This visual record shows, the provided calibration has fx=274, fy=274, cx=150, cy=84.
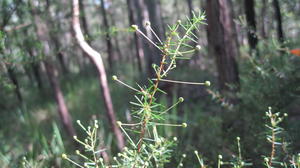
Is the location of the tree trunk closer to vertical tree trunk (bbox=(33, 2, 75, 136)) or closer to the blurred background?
the blurred background

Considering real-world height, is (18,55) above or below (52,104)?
above

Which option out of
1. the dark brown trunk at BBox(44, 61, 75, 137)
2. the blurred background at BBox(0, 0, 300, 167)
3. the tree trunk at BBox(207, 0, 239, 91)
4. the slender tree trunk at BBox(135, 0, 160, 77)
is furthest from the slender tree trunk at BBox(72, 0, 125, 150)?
the dark brown trunk at BBox(44, 61, 75, 137)

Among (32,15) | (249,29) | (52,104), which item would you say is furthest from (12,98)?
(249,29)

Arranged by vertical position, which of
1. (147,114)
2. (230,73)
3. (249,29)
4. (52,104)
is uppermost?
(249,29)

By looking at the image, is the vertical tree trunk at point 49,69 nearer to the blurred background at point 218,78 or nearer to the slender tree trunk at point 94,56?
the blurred background at point 218,78

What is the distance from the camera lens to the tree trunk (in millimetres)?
3229

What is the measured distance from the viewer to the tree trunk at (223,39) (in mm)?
3229

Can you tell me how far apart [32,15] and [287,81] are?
3.31 metres

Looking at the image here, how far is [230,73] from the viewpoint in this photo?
3.34m

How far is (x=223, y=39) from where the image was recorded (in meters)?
3.29

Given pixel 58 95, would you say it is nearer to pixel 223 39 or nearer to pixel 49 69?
pixel 49 69

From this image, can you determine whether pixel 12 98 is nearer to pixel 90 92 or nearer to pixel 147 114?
pixel 90 92

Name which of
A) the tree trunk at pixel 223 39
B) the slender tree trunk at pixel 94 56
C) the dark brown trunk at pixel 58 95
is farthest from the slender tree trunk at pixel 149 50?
the dark brown trunk at pixel 58 95

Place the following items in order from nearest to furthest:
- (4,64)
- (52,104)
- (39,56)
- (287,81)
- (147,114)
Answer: (147,114)
(4,64)
(39,56)
(287,81)
(52,104)
